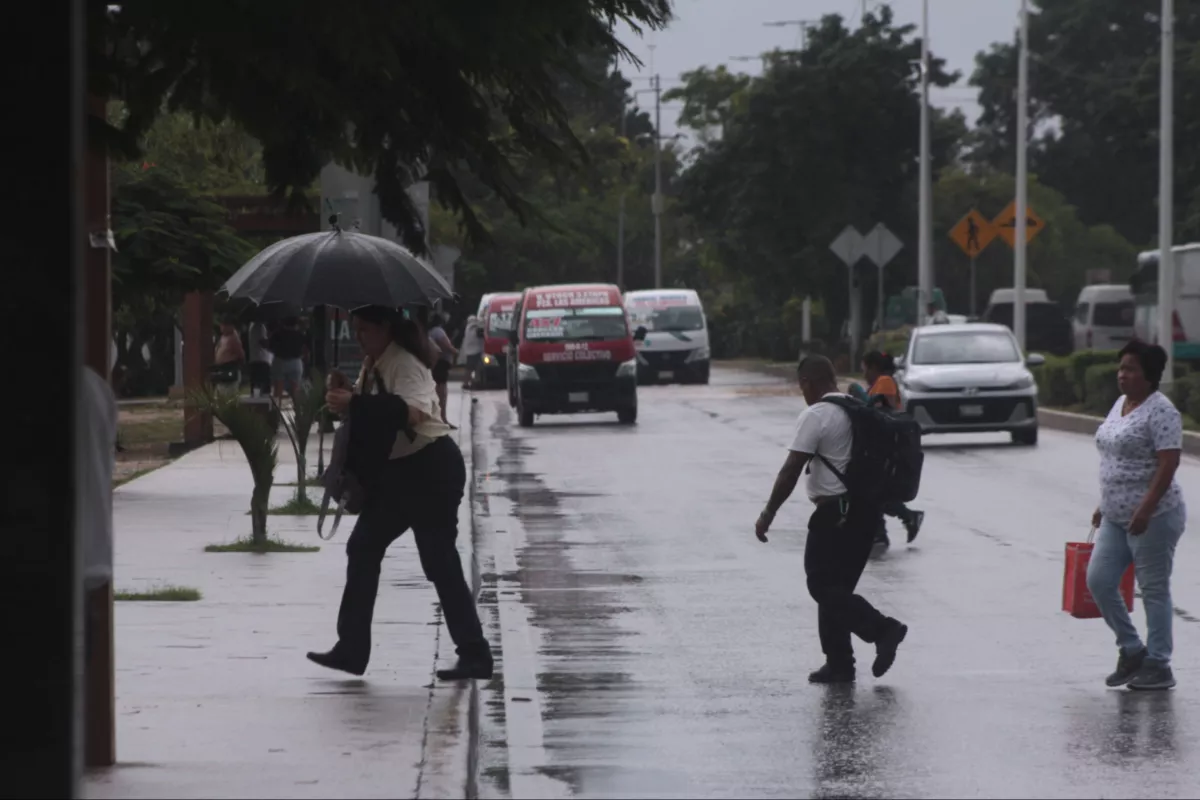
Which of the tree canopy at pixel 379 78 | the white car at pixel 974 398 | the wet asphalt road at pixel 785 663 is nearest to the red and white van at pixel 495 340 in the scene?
the white car at pixel 974 398

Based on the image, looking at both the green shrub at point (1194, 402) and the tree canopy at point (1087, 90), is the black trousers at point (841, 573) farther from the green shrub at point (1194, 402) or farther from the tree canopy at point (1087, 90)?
the tree canopy at point (1087, 90)

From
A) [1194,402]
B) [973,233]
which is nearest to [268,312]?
[1194,402]

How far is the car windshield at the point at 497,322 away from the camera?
167 ft

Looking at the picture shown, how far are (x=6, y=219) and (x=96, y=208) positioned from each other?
1809 mm

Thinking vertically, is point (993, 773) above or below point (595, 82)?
below

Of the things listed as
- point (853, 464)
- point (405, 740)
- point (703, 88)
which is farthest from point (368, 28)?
point (703, 88)

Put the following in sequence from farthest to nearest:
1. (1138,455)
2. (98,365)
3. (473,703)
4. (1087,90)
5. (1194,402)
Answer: (1087,90) → (1194,402) → (1138,455) → (473,703) → (98,365)

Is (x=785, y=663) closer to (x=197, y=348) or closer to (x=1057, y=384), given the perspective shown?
(x=197, y=348)

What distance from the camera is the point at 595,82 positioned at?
773 cm

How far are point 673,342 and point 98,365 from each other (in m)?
44.6

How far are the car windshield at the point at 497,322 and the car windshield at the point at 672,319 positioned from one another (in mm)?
2874

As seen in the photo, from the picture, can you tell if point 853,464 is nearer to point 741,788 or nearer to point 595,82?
point 741,788

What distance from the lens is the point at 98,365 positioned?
25.0 ft

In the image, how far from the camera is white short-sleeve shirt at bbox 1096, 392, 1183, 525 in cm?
1025
